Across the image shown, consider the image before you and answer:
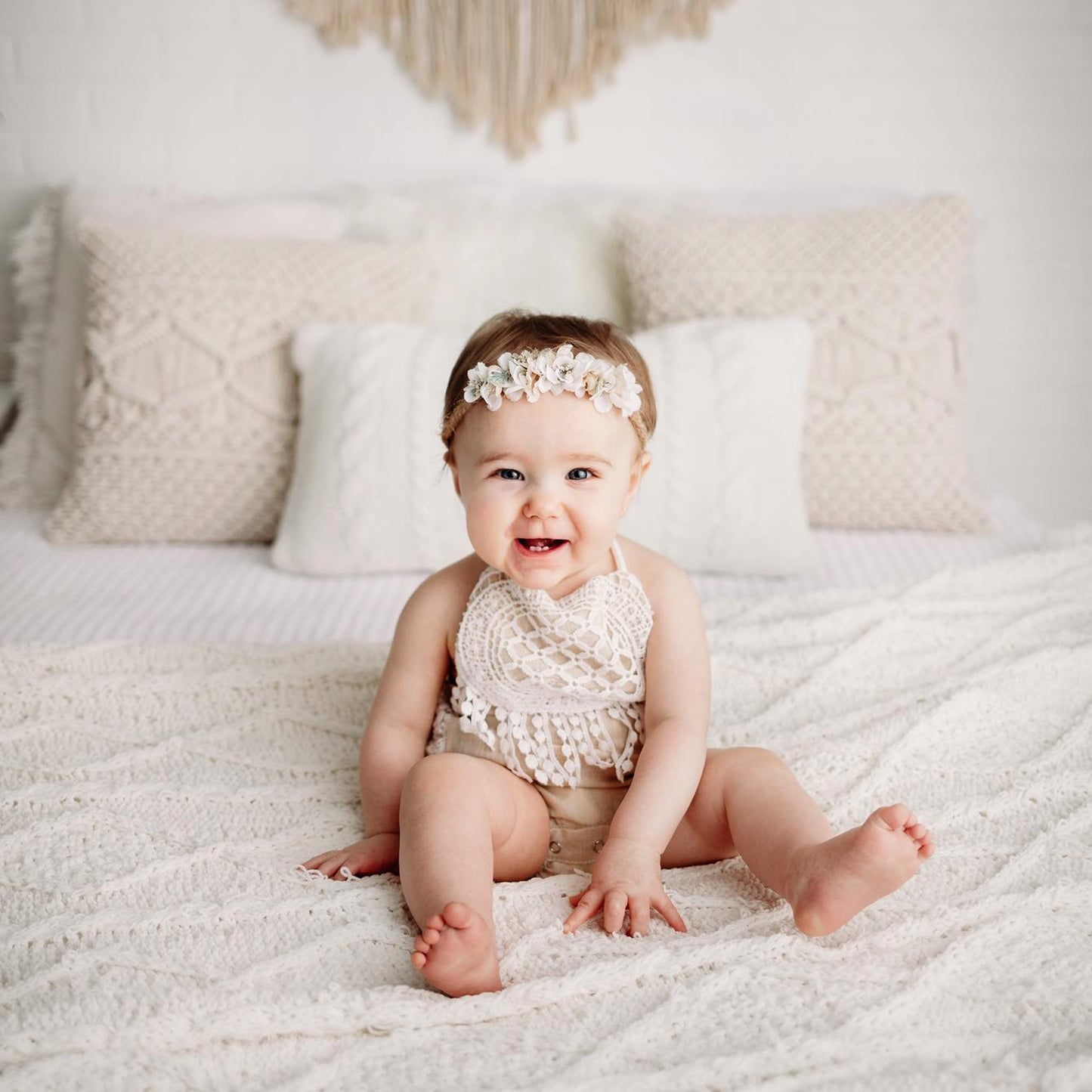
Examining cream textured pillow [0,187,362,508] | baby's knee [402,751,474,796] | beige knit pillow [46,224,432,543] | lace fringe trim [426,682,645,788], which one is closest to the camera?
baby's knee [402,751,474,796]

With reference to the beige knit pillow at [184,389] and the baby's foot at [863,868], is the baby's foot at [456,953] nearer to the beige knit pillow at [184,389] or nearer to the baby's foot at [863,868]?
the baby's foot at [863,868]

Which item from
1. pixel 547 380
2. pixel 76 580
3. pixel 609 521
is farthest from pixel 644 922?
pixel 76 580

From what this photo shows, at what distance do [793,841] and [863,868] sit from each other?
89 millimetres

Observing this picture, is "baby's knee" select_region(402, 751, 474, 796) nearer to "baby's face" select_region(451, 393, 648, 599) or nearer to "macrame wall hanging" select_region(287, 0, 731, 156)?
"baby's face" select_region(451, 393, 648, 599)

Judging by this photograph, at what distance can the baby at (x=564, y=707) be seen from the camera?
0.93 meters

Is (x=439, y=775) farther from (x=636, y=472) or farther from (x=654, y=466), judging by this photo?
(x=654, y=466)

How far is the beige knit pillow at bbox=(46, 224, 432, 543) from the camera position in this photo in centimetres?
181

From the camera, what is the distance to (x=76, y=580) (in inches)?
67.3

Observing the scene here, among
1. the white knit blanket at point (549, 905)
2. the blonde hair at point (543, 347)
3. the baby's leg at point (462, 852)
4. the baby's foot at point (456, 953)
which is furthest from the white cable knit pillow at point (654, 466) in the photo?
the baby's foot at point (456, 953)

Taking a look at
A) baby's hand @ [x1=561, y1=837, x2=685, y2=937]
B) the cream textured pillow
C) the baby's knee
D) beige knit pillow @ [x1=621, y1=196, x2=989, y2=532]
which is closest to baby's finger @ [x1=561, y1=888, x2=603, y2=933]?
baby's hand @ [x1=561, y1=837, x2=685, y2=937]

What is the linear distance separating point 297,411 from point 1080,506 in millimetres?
1681

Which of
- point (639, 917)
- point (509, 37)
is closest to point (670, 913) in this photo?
point (639, 917)

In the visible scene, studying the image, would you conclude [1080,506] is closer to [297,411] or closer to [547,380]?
[297,411]

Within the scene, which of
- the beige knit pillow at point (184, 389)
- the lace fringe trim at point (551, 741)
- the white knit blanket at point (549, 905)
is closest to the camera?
the white knit blanket at point (549, 905)
